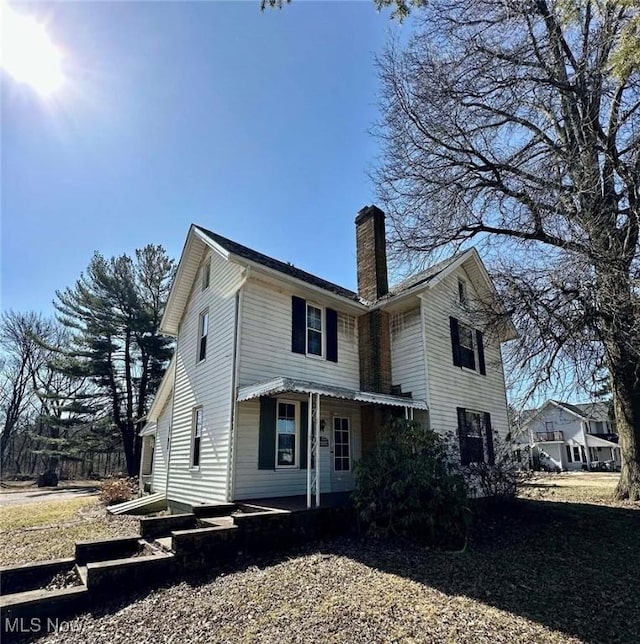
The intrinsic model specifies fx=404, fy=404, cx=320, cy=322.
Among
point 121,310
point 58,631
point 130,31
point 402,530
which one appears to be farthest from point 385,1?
point 121,310

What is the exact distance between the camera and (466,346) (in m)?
13.4

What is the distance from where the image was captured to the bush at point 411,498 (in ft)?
24.4

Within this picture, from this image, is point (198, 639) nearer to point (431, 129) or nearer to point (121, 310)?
point (431, 129)

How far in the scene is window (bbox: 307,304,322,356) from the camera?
37.0 feet

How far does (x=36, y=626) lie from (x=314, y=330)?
8.13m

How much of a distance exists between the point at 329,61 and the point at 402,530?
11.0 meters

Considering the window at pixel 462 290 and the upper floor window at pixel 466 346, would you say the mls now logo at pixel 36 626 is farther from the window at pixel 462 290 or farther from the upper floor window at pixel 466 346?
the window at pixel 462 290

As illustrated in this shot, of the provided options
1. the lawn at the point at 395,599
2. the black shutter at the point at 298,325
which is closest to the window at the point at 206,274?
the black shutter at the point at 298,325

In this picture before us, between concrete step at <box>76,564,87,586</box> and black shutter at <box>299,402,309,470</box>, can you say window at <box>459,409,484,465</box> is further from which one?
concrete step at <box>76,564,87,586</box>

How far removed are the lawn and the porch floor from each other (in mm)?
825

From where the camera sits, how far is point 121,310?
27.9 metres

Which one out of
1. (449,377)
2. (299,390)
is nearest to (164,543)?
(299,390)

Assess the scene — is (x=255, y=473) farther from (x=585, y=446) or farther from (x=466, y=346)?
(x=585, y=446)

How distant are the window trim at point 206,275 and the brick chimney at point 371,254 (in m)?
5.02
